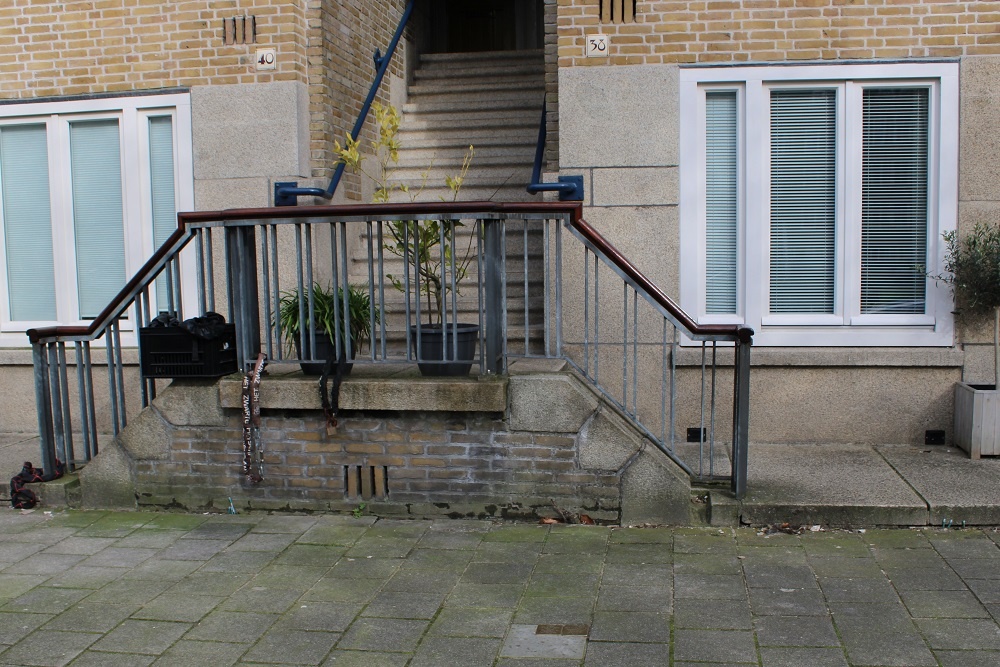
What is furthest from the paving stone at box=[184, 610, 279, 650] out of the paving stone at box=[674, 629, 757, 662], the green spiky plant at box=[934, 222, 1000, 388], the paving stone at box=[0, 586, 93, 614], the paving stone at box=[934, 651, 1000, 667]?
the green spiky plant at box=[934, 222, 1000, 388]

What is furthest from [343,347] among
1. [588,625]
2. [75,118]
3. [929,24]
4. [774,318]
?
[929,24]

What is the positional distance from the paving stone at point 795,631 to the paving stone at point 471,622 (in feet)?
3.51

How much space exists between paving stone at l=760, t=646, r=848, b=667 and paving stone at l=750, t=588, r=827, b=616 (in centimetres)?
37

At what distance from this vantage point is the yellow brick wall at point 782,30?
267 inches

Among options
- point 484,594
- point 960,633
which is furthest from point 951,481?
point 484,594

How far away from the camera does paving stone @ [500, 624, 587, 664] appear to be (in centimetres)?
390

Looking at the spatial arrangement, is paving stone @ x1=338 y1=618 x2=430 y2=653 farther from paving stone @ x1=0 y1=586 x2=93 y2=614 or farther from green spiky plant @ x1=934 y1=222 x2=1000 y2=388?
green spiky plant @ x1=934 y1=222 x2=1000 y2=388

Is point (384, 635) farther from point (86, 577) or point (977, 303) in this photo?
point (977, 303)

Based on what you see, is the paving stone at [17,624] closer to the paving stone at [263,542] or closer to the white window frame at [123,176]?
the paving stone at [263,542]

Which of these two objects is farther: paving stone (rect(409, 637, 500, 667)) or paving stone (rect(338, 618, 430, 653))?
paving stone (rect(338, 618, 430, 653))

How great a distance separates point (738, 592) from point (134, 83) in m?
6.00

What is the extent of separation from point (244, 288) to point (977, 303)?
4.86 metres

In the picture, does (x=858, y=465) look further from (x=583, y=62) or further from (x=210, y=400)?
(x=210, y=400)

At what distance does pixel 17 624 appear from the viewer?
4281mm
